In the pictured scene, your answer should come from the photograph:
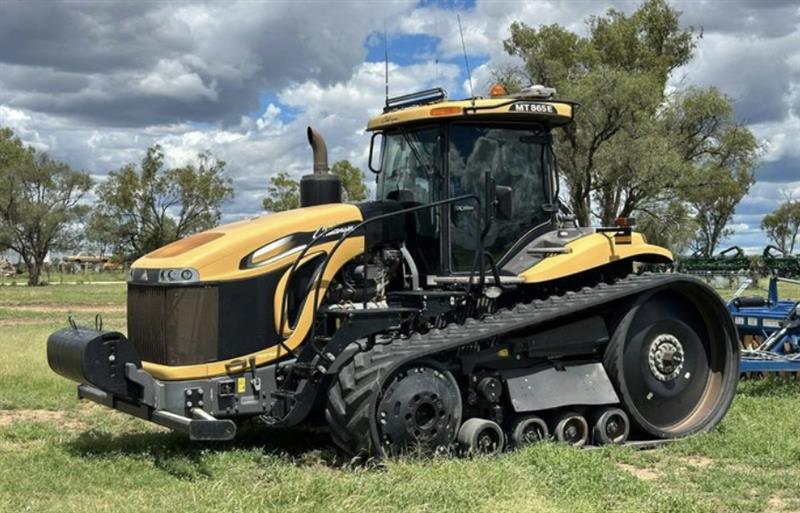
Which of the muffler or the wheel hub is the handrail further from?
the wheel hub

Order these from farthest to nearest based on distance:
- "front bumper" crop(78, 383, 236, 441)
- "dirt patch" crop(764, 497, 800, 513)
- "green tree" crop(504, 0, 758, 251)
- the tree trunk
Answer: the tree trunk < "green tree" crop(504, 0, 758, 251) < "front bumper" crop(78, 383, 236, 441) < "dirt patch" crop(764, 497, 800, 513)

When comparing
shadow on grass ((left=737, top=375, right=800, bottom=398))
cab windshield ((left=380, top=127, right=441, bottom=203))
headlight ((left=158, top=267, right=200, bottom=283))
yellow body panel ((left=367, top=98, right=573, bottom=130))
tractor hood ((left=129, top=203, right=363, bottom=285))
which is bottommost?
shadow on grass ((left=737, top=375, right=800, bottom=398))

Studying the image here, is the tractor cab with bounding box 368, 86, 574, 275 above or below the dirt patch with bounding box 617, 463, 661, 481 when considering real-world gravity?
above

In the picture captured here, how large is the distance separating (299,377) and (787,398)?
606cm

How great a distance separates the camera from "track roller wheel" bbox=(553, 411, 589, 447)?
840cm

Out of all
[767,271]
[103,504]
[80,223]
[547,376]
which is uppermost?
[80,223]

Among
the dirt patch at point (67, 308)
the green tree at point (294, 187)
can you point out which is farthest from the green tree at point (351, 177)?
the dirt patch at point (67, 308)

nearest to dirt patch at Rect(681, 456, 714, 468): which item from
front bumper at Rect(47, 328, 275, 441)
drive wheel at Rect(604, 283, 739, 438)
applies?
drive wheel at Rect(604, 283, 739, 438)

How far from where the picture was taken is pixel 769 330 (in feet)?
38.7

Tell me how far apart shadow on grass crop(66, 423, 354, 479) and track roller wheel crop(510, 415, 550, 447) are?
4.84 ft

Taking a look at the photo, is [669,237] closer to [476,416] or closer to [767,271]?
[767,271]

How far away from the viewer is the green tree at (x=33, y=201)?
61.3 metres

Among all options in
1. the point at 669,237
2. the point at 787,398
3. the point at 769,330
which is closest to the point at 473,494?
the point at 787,398

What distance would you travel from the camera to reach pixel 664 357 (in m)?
9.22
